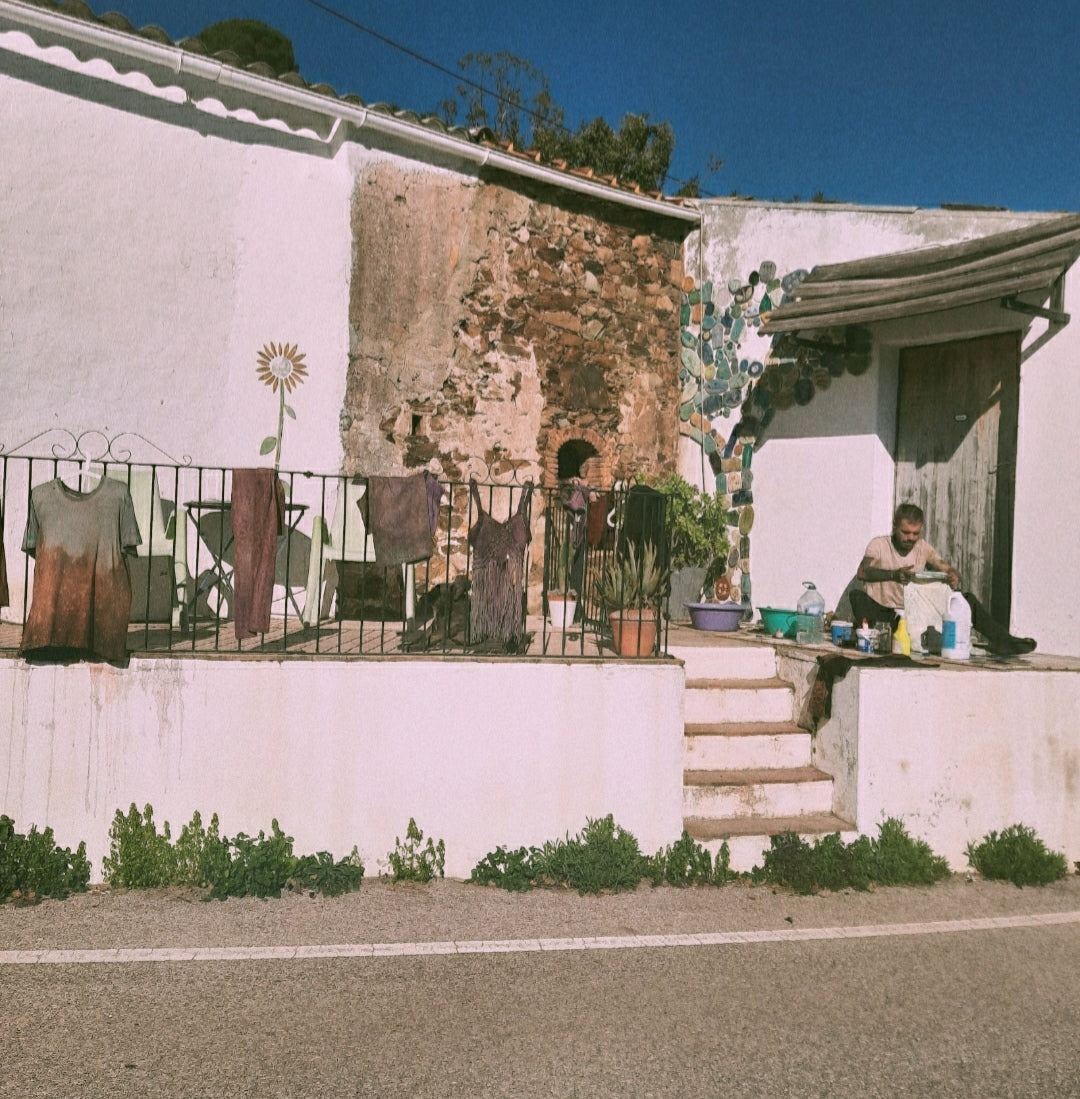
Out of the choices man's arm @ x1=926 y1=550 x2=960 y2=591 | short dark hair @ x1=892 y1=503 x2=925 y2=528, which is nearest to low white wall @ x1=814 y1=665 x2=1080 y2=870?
man's arm @ x1=926 y1=550 x2=960 y2=591

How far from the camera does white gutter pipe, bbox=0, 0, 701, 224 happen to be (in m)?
6.76

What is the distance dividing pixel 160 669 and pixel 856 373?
5809mm

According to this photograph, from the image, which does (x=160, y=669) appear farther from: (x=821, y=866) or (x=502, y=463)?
(x=502, y=463)

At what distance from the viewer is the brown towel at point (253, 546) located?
221 inches

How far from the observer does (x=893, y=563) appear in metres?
6.88

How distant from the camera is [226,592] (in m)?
7.47

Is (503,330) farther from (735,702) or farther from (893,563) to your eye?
(735,702)

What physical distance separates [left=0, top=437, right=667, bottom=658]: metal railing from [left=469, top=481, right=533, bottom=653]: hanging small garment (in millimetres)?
14

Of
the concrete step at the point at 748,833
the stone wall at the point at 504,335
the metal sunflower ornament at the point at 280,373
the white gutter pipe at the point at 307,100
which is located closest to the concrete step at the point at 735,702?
the concrete step at the point at 748,833

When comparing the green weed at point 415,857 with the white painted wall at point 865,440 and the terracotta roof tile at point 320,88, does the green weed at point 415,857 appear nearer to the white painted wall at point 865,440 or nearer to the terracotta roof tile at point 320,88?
the white painted wall at point 865,440

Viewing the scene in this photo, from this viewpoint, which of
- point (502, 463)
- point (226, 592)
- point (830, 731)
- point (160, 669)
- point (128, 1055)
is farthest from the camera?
point (502, 463)

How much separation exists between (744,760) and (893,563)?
1877 millimetres

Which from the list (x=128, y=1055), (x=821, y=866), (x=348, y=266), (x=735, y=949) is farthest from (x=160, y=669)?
(x=348, y=266)

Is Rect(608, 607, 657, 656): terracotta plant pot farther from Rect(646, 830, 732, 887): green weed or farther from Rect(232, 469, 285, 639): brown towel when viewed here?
Rect(232, 469, 285, 639): brown towel
